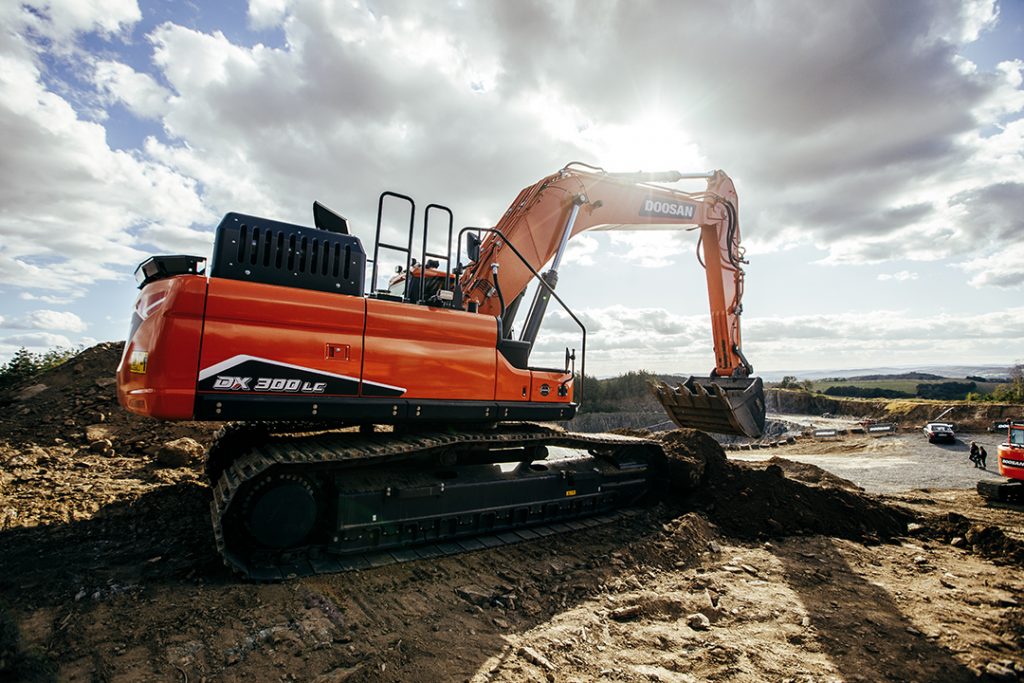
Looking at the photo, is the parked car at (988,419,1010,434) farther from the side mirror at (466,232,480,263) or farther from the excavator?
the side mirror at (466,232,480,263)

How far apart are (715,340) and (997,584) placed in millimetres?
4892

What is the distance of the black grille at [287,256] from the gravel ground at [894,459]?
39.5ft

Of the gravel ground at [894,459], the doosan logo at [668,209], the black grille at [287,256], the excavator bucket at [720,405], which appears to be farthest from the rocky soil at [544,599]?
the gravel ground at [894,459]

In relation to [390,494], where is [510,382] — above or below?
above

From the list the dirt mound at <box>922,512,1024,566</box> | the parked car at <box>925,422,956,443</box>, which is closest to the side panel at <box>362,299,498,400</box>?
the dirt mound at <box>922,512,1024,566</box>

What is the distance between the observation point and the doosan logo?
8.55 m

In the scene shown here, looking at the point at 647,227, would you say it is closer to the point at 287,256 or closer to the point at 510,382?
the point at 510,382

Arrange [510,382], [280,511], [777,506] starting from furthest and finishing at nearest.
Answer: [777,506], [510,382], [280,511]

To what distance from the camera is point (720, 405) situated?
7715 mm

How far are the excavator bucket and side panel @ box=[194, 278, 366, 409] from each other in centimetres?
541

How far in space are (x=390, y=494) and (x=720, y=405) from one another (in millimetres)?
5116

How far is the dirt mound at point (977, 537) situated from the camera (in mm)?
5758

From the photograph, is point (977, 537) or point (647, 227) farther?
point (647, 227)

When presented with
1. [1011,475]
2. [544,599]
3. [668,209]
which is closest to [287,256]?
[544,599]
